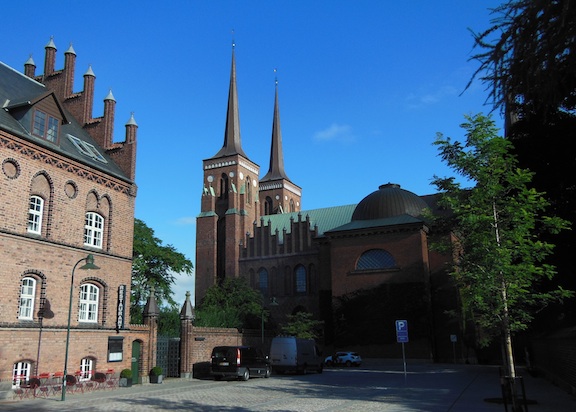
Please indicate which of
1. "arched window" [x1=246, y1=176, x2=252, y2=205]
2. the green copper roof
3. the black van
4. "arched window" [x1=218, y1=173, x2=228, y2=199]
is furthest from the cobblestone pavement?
"arched window" [x1=218, y1=173, x2=228, y2=199]

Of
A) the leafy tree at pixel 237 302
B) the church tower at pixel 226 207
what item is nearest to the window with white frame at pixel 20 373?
the leafy tree at pixel 237 302

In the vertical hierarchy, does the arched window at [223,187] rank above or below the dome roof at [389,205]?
above

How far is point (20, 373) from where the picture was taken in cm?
1808

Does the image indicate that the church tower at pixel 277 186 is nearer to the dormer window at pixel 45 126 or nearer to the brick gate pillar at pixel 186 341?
the brick gate pillar at pixel 186 341

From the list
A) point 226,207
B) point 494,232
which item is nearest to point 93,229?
point 494,232

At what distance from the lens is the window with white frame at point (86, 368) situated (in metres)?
20.7

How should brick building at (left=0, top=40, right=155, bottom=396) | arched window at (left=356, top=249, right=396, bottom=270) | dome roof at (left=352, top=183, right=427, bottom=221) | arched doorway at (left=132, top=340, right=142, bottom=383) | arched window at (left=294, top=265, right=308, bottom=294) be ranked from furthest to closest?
arched window at (left=294, top=265, right=308, bottom=294) → dome roof at (left=352, top=183, right=427, bottom=221) → arched window at (left=356, top=249, right=396, bottom=270) → arched doorway at (left=132, top=340, right=142, bottom=383) → brick building at (left=0, top=40, right=155, bottom=396)

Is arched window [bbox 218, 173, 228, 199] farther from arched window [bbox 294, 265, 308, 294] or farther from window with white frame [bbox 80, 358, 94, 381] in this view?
window with white frame [bbox 80, 358, 94, 381]

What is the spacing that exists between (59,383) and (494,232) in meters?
16.0

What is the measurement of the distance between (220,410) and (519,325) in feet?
31.1

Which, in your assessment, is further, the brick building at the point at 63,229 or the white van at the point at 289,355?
the white van at the point at 289,355

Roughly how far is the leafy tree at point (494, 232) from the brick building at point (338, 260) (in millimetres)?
20523

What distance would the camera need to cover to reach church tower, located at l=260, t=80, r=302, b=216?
3162 inches

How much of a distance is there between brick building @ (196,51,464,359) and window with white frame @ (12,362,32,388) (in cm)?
2769
